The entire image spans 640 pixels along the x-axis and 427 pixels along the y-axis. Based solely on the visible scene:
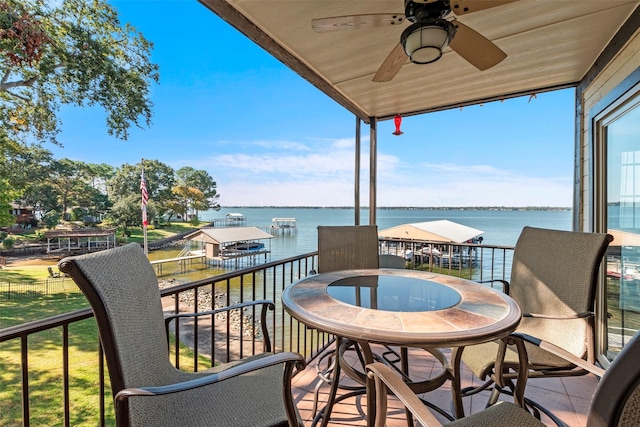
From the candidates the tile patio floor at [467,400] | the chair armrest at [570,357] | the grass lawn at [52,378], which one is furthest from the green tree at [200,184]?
the chair armrest at [570,357]

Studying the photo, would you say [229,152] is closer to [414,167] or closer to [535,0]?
[414,167]

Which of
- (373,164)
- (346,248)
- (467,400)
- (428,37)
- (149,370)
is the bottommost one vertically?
(467,400)

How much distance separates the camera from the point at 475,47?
1.87 m

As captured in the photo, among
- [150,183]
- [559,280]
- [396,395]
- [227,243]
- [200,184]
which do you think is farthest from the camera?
[200,184]

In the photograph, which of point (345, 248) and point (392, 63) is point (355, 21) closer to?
point (392, 63)

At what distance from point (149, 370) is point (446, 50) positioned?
2780 millimetres

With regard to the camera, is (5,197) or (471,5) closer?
(471,5)

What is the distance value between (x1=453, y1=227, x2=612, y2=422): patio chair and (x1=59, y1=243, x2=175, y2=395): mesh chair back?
139 cm

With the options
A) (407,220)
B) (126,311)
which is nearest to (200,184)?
(407,220)

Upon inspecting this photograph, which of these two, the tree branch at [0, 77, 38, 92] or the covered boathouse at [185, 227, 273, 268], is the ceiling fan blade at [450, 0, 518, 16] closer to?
the tree branch at [0, 77, 38, 92]

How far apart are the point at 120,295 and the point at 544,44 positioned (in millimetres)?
3194

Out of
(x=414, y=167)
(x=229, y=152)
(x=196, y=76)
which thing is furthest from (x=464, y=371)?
(x=229, y=152)

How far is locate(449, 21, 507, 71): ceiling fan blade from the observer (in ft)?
5.76

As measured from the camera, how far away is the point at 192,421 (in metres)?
1.05
